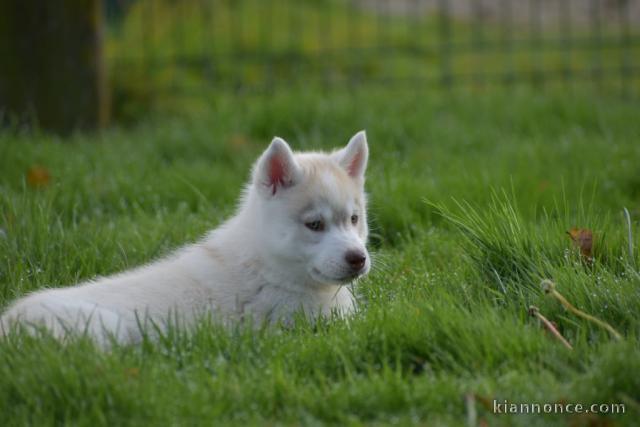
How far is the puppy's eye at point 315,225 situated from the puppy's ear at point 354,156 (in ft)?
1.51

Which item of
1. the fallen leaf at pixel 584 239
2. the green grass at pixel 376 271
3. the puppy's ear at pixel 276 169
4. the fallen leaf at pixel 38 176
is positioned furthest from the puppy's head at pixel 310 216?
the fallen leaf at pixel 38 176

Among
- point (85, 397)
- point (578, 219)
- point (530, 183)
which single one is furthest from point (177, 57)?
point (85, 397)

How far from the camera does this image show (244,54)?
10.2m

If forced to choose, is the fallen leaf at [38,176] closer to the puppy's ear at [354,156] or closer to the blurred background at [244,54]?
the blurred background at [244,54]

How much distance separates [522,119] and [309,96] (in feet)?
6.07

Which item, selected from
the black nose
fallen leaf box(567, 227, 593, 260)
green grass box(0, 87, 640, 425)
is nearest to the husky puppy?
the black nose

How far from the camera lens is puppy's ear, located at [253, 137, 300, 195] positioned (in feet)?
14.1

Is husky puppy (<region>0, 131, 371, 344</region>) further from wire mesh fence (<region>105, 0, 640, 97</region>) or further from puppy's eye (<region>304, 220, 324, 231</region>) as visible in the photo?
wire mesh fence (<region>105, 0, 640, 97</region>)

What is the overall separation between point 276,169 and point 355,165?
482mm

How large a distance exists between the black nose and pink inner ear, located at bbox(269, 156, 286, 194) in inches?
21.9

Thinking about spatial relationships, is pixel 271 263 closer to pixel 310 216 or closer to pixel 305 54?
pixel 310 216

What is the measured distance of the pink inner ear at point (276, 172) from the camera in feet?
14.3

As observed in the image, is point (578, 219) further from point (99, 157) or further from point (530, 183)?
point (99, 157)

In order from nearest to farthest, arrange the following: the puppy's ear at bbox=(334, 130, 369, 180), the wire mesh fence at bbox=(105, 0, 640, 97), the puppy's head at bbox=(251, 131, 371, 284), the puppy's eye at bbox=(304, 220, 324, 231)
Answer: the puppy's head at bbox=(251, 131, 371, 284) < the puppy's eye at bbox=(304, 220, 324, 231) < the puppy's ear at bbox=(334, 130, 369, 180) < the wire mesh fence at bbox=(105, 0, 640, 97)
